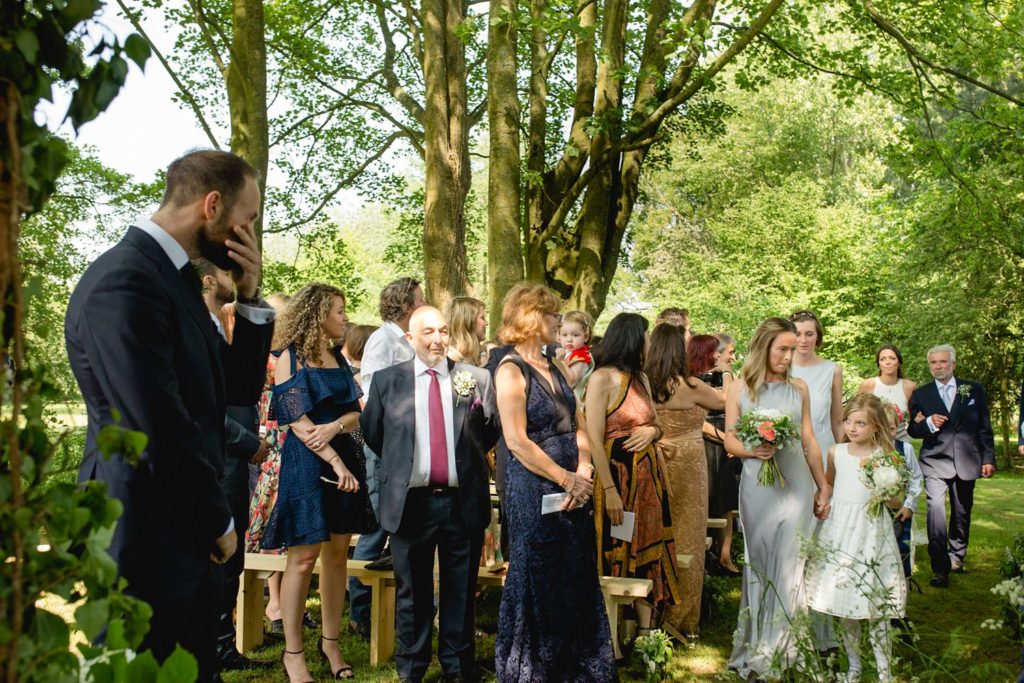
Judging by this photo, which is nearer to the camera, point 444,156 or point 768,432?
point 768,432

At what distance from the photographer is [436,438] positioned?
586cm

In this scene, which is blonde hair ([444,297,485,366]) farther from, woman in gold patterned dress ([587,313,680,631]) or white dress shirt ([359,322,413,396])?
woman in gold patterned dress ([587,313,680,631])

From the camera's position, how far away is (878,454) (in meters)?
6.16

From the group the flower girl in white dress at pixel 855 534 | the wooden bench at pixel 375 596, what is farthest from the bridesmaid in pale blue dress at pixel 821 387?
the wooden bench at pixel 375 596

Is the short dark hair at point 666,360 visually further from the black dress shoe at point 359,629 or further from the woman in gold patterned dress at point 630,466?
the black dress shoe at point 359,629

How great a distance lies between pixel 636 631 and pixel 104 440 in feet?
19.0

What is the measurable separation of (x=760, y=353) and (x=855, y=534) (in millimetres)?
1287

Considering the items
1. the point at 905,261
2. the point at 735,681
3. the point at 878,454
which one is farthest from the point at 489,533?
the point at 905,261

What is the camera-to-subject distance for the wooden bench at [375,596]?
628cm

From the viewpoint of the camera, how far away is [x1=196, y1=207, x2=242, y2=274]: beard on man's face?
291 centimetres

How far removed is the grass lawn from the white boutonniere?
1.49 meters

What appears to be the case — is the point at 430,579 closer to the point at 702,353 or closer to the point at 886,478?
the point at 886,478

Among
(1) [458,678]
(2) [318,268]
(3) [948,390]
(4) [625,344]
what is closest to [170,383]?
(1) [458,678]

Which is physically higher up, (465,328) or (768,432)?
(465,328)
